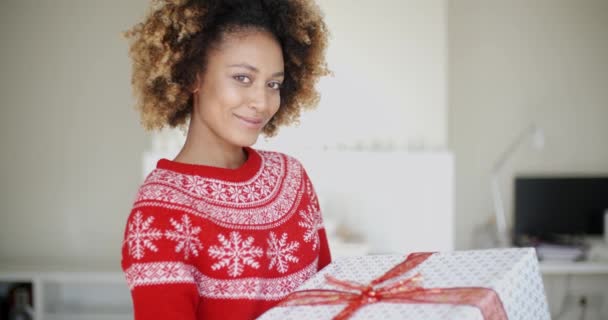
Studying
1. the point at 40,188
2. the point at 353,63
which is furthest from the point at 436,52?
the point at 40,188

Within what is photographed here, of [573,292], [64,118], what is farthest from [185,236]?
[573,292]

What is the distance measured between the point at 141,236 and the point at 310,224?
33cm

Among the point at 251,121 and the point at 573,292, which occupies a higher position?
the point at 251,121

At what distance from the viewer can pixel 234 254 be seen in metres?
0.91

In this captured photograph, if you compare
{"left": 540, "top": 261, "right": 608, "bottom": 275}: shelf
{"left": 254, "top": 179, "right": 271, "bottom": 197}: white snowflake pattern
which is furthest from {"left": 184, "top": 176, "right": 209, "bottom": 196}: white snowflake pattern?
{"left": 540, "top": 261, "right": 608, "bottom": 275}: shelf

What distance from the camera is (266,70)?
3.20 ft

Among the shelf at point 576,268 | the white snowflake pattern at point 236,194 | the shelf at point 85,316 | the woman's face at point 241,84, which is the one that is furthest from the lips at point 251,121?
the shelf at point 85,316

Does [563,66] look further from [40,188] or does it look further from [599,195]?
[40,188]

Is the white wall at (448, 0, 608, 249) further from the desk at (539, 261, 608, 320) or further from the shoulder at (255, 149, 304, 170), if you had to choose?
the shoulder at (255, 149, 304, 170)

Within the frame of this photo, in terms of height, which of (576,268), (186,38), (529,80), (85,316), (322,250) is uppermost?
(529,80)

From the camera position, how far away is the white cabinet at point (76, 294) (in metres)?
3.37

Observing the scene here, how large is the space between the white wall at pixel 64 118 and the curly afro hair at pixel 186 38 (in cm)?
273

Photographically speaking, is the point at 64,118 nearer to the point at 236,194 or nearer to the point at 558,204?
the point at 558,204

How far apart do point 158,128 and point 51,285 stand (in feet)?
9.15
